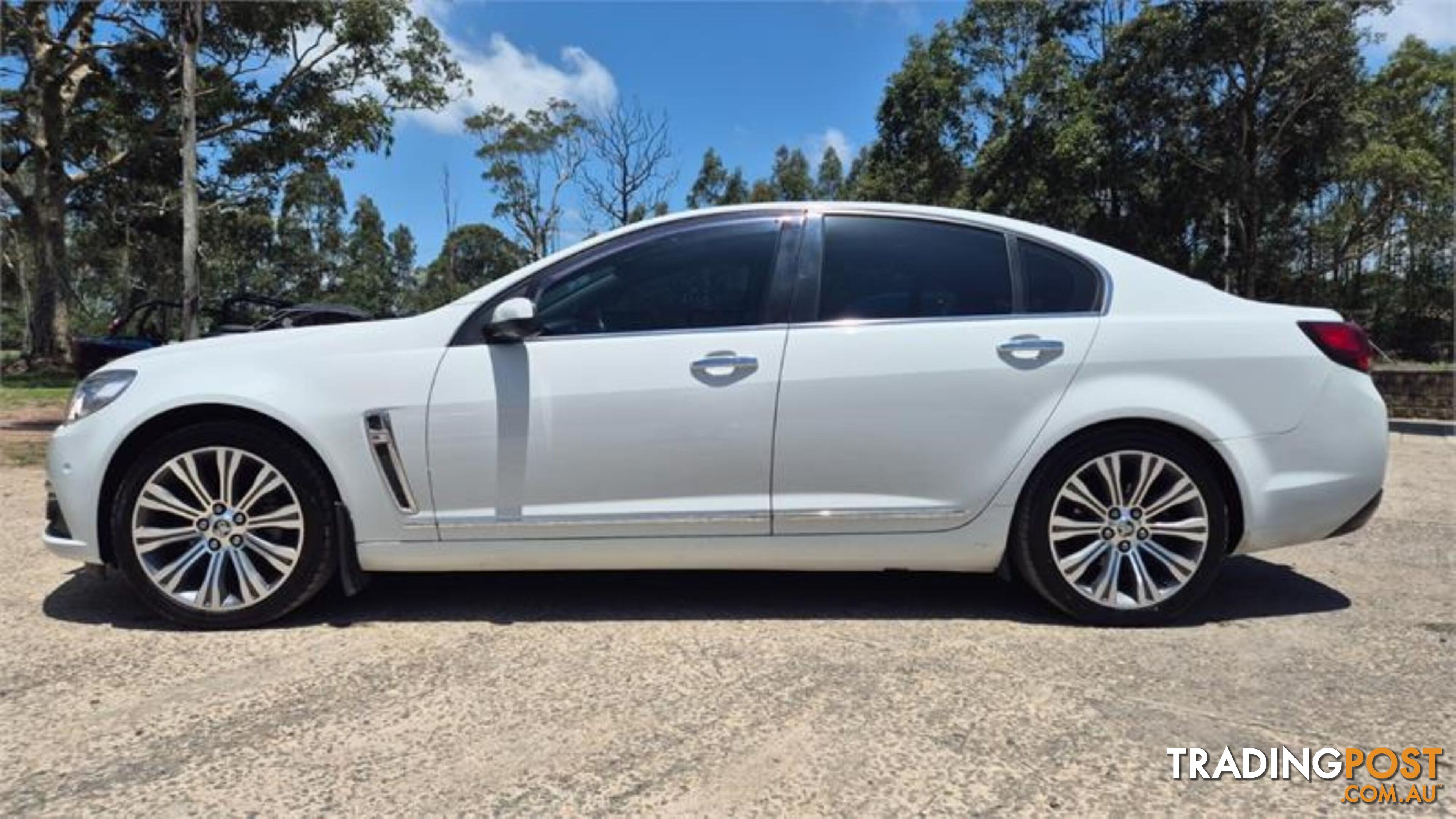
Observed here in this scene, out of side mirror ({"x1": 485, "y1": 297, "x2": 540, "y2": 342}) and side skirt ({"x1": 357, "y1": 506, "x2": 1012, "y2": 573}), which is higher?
side mirror ({"x1": 485, "y1": 297, "x2": 540, "y2": 342})

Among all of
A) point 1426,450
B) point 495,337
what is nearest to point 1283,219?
point 1426,450

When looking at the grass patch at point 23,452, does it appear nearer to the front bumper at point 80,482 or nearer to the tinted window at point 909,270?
the front bumper at point 80,482

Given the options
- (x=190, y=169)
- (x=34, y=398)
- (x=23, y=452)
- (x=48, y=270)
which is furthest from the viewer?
(x=48, y=270)

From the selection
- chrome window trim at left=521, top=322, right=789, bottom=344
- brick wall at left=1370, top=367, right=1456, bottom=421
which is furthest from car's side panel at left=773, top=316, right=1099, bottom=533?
brick wall at left=1370, top=367, right=1456, bottom=421

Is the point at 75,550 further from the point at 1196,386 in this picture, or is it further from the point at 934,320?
the point at 1196,386

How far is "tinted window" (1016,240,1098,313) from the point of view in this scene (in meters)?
3.37

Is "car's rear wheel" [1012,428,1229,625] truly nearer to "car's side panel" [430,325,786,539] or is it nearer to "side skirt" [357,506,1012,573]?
"side skirt" [357,506,1012,573]

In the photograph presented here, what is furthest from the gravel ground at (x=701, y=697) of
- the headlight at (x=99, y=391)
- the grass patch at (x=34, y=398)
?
the grass patch at (x=34, y=398)

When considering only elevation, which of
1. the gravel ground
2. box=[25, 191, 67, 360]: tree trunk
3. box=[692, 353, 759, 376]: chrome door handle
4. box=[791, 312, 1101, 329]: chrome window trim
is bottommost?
the gravel ground

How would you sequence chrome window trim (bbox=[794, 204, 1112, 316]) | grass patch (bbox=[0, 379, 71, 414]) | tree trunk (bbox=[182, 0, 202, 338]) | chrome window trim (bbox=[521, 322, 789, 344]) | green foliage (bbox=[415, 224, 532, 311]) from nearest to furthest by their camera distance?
1. chrome window trim (bbox=[521, 322, 789, 344])
2. chrome window trim (bbox=[794, 204, 1112, 316])
3. tree trunk (bbox=[182, 0, 202, 338])
4. grass patch (bbox=[0, 379, 71, 414])
5. green foliage (bbox=[415, 224, 532, 311])

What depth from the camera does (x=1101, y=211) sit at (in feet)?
73.5

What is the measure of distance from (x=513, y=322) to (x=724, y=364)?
759 millimetres

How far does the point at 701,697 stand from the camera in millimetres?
2713

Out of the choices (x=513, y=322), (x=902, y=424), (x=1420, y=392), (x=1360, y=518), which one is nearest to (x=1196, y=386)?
(x=1360, y=518)
